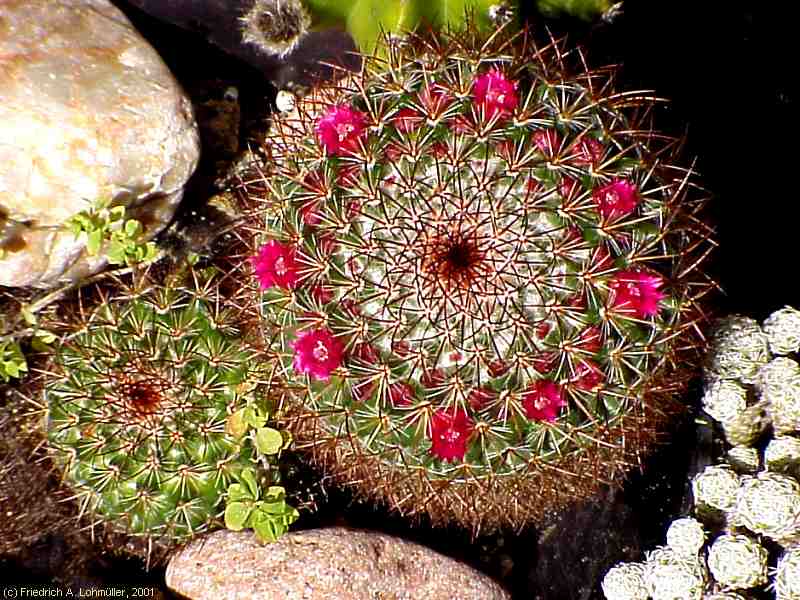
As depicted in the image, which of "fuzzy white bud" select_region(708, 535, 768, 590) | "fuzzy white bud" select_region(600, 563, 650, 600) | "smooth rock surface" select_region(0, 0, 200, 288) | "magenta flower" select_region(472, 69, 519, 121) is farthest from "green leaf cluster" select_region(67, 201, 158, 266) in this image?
"fuzzy white bud" select_region(708, 535, 768, 590)

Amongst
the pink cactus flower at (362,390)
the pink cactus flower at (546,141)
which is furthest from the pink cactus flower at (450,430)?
the pink cactus flower at (546,141)

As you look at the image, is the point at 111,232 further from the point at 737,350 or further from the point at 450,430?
the point at 737,350

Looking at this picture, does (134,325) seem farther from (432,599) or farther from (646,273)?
(646,273)

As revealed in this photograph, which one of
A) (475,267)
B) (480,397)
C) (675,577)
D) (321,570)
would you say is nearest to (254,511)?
(321,570)

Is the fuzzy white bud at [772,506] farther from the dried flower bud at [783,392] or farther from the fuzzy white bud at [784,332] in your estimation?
the fuzzy white bud at [784,332]

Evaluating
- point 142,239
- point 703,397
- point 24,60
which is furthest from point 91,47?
point 703,397

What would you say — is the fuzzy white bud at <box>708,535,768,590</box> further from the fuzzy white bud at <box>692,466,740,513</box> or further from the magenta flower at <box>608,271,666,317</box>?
the magenta flower at <box>608,271,666,317</box>
